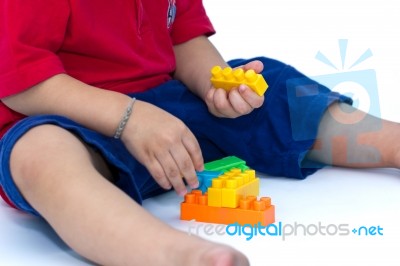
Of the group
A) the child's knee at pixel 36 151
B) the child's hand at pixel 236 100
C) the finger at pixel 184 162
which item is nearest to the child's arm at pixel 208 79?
the child's hand at pixel 236 100

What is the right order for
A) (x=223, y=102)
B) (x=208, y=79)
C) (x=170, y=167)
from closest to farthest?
(x=170, y=167) < (x=223, y=102) < (x=208, y=79)

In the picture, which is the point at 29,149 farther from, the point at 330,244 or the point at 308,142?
the point at 308,142

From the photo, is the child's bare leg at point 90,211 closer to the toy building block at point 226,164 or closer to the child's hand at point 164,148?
the child's hand at point 164,148

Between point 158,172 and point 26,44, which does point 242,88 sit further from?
point 26,44

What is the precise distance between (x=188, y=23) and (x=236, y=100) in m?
0.31

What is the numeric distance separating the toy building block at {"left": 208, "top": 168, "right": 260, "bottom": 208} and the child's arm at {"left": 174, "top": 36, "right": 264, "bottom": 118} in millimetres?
89

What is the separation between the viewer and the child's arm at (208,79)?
1.13 m

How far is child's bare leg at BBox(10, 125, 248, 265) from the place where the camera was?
2.85 ft

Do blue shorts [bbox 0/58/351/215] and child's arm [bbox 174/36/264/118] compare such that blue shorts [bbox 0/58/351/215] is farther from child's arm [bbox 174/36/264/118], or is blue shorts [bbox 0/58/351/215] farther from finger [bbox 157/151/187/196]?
finger [bbox 157/151/187/196]

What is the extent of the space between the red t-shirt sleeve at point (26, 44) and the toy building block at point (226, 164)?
9.2 inches

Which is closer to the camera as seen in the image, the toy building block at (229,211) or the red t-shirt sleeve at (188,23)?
the toy building block at (229,211)

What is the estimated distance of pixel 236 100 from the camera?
1.14 metres

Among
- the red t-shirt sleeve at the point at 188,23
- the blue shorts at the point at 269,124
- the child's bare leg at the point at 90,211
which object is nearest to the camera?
the child's bare leg at the point at 90,211

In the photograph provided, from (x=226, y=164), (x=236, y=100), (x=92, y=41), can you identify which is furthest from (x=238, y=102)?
(x=92, y=41)
